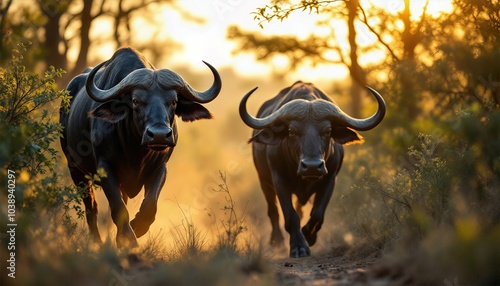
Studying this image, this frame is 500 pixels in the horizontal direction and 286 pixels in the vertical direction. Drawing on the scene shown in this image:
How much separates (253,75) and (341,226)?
7006cm

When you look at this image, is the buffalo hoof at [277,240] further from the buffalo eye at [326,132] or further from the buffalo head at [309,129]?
the buffalo eye at [326,132]

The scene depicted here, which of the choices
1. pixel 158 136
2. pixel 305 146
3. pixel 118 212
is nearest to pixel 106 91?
pixel 158 136

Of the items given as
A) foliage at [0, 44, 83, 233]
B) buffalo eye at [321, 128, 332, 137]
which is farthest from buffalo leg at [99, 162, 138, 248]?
buffalo eye at [321, 128, 332, 137]

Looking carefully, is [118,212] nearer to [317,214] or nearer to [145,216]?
[145,216]

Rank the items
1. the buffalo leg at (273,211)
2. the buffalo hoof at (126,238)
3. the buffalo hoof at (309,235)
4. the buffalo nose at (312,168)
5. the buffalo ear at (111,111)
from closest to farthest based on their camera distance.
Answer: the buffalo hoof at (126,238) < the buffalo ear at (111,111) < the buffalo nose at (312,168) < the buffalo hoof at (309,235) < the buffalo leg at (273,211)

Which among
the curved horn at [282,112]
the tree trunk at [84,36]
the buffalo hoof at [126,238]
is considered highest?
the tree trunk at [84,36]

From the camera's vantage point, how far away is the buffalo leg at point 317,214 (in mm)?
10789

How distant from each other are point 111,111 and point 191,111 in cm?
101

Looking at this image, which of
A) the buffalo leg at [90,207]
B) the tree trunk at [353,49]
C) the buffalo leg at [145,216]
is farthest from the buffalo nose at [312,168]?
the tree trunk at [353,49]

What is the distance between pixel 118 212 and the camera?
8.66m

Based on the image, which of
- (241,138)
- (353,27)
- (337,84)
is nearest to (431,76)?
(353,27)

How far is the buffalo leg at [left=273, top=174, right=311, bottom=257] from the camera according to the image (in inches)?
408

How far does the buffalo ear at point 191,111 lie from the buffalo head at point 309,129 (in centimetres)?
82

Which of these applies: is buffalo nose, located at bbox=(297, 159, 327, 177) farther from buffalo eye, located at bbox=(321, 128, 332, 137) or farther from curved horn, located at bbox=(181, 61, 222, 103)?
curved horn, located at bbox=(181, 61, 222, 103)
